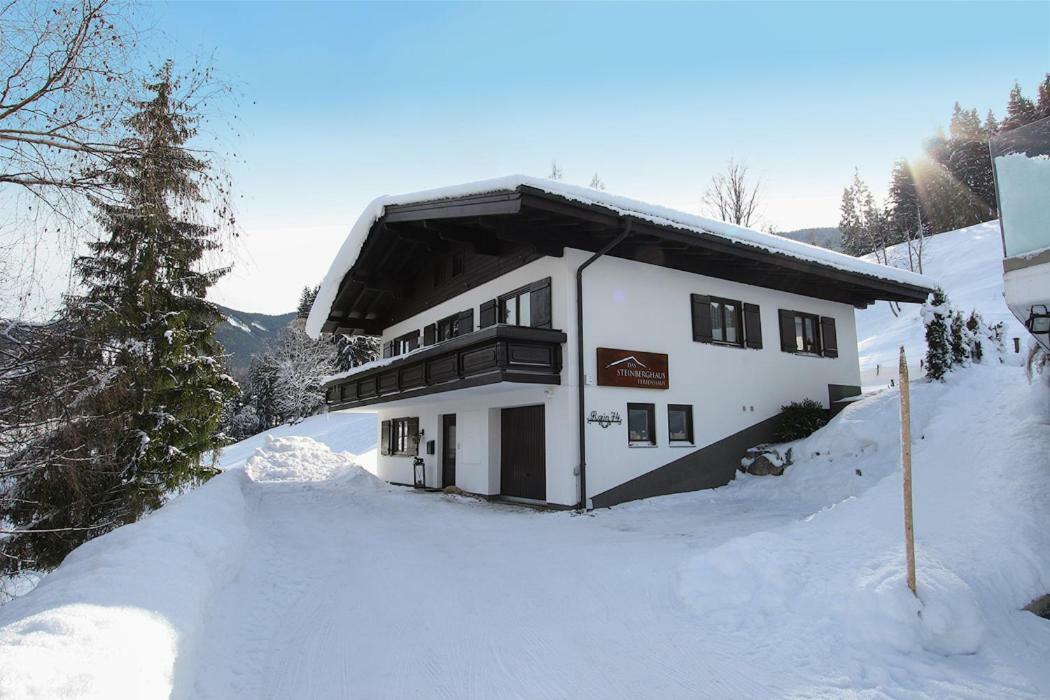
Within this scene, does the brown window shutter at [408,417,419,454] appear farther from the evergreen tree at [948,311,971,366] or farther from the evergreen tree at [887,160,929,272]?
the evergreen tree at [887,160,929,272]

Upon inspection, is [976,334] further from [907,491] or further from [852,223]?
[852,223]

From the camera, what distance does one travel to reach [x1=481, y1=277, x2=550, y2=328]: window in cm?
1374

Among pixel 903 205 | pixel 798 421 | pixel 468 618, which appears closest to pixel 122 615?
pixel 468 618

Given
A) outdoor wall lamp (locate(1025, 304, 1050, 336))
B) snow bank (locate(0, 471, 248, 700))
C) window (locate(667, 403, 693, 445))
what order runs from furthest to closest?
window (locate(667, 403, 693, 445)), outdoor wall lamp (locate(1025, 304, 1050, 336)), snow bank (locate(0, 471, 248, 700))

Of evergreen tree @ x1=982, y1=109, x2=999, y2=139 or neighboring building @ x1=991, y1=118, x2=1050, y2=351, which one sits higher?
evergreen tree @ x1=982, y1=109, x2=999, y2=139

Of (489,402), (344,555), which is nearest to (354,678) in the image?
(344,555)

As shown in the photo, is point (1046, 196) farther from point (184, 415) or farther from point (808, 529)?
point (184, 415)

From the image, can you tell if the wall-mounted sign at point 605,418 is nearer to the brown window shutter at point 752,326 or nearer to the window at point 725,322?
the window at point 725,322

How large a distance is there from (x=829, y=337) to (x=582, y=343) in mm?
9714

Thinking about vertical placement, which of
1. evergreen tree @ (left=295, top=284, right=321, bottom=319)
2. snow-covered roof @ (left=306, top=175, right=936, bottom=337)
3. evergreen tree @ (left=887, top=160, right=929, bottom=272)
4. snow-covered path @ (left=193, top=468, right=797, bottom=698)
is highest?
evergreen tree @ (left=887, top=160, right=929, bottom=272)

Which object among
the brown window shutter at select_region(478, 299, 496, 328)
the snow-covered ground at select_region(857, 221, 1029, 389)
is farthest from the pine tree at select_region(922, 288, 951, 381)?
the brown window shutter at select_region(478, 299, 496, 328)

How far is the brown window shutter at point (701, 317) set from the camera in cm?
1515

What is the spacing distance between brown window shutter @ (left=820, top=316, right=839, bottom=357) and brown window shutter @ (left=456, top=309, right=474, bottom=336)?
10.4 metres

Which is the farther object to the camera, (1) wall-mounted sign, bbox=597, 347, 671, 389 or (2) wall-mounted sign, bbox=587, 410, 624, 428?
(1) wall-mounted sign, bbox=597, 347, 671, 389
